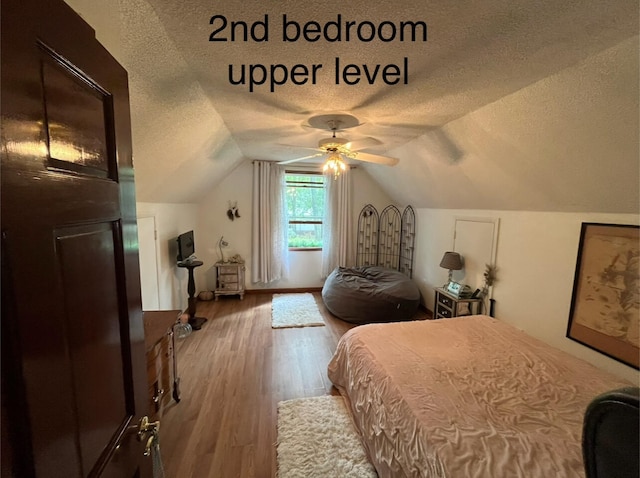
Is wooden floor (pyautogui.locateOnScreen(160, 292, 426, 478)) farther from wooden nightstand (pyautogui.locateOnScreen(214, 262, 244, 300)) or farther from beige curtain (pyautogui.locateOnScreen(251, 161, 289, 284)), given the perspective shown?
beige curtain (pyautogui.locateOnScreen(251, 161, 289, 284))

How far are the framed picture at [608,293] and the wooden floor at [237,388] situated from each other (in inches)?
83.9

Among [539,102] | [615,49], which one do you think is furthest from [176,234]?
[615,49]

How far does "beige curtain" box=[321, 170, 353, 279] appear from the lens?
511 cm

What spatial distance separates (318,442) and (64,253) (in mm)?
1937

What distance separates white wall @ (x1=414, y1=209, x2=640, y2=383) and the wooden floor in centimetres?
199

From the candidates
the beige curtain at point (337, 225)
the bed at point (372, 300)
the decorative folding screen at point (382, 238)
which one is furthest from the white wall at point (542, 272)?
the beige curtain at point (337, 225)

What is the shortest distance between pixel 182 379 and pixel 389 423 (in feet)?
6.62

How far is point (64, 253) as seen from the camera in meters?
0.57

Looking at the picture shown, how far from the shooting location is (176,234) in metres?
3.75

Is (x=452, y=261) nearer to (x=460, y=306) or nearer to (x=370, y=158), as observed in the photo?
(x=460, y=306)

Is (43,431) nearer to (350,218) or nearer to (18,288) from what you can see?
(18,288)

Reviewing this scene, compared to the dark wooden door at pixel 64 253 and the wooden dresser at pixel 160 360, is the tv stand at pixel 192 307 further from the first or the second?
the dark wooden door at pixel 64 253

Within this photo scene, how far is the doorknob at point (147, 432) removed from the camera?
869 mm

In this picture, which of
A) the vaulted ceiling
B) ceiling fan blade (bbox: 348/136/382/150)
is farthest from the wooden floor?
ceiling fan blade (bbox: 348/136/382/150)
